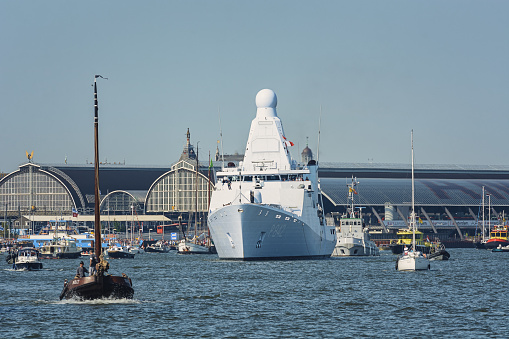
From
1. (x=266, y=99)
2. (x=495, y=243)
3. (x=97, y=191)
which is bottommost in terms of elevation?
(x=495, y=243)

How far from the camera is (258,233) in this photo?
110 m

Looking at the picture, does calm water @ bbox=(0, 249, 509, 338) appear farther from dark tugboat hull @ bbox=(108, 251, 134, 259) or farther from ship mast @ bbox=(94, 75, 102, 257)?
dark tugboat hull @ bbox=(108, 251, 134, 259)

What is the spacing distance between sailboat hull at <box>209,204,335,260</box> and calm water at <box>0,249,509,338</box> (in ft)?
45.1

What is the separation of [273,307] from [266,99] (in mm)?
70129

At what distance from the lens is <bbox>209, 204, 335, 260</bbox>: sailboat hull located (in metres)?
108

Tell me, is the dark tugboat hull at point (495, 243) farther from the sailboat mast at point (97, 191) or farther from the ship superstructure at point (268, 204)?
the sailboat mast at point (97, 191)

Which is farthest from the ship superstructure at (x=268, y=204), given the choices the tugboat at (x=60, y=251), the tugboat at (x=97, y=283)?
the tugboat at (x=97, y=283)

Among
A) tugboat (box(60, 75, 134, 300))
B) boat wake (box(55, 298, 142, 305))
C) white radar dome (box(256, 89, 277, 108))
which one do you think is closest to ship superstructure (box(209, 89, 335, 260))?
white radar dome (box(256, 89, 277, 108))

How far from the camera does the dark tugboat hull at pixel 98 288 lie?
58.8m

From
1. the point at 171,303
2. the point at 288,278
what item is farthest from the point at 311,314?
the point at 288,278

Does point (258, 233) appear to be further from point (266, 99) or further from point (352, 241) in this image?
point (352, 241)

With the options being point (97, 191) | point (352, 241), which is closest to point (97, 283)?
point (97, 191)

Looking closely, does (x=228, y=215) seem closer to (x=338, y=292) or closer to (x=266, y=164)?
(x=266, y=164)

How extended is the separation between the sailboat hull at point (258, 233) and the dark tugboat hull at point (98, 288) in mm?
47368
